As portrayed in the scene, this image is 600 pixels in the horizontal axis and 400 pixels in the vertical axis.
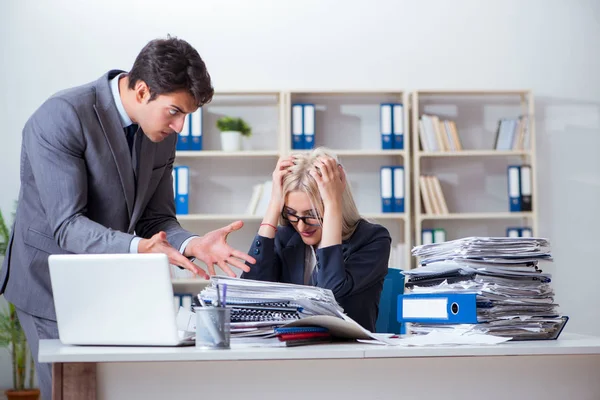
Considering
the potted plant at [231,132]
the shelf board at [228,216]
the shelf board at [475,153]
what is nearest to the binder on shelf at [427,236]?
the shelf board at [228,216]

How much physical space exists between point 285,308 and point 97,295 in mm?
369

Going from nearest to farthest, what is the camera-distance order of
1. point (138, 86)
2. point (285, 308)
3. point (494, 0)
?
point (285, 308) → point (138, 86) → point (494, 0)

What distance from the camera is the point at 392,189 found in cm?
461

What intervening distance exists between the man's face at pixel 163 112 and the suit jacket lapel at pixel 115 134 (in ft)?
0.21

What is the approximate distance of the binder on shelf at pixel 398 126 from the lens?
4.61 m

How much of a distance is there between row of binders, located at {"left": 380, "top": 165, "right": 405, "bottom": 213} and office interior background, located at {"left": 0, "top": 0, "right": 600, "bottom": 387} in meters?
0.34

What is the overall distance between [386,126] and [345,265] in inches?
99.9

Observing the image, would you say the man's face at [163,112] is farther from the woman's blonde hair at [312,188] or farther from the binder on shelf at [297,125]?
the binder on shelf at [297,125]

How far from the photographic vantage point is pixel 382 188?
15.1 feet

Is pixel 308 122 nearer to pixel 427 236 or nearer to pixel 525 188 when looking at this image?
pixel 427 236

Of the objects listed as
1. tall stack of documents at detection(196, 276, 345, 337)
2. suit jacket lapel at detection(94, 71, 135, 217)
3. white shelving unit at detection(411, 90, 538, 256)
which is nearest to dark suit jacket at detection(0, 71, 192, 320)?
suit jacket lapel at detection(94, 71, 135, 217)

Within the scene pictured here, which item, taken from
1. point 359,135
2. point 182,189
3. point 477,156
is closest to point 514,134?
point 477,156

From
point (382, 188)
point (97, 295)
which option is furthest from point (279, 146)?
point (97, 295)

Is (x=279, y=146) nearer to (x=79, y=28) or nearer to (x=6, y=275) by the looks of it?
(x=79, y=28)
